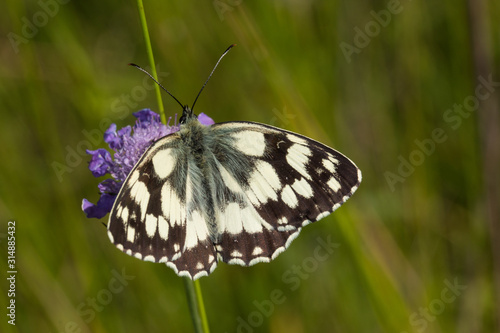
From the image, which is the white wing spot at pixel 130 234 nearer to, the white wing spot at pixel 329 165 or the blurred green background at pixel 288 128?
the white wing spot at pixel 329 165

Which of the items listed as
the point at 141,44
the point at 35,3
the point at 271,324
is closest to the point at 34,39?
the point at 35,3

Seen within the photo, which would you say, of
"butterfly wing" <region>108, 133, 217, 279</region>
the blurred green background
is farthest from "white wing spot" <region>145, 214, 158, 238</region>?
the blurred green background

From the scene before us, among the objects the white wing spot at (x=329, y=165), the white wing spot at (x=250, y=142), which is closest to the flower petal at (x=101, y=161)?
the white wing spot at (x=250, y=142)

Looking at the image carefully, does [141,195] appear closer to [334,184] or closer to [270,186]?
[270,186]

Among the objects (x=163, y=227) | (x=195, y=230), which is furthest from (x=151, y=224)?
(x=195, y=230)

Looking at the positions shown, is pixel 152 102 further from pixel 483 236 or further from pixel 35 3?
pixel 483 236
